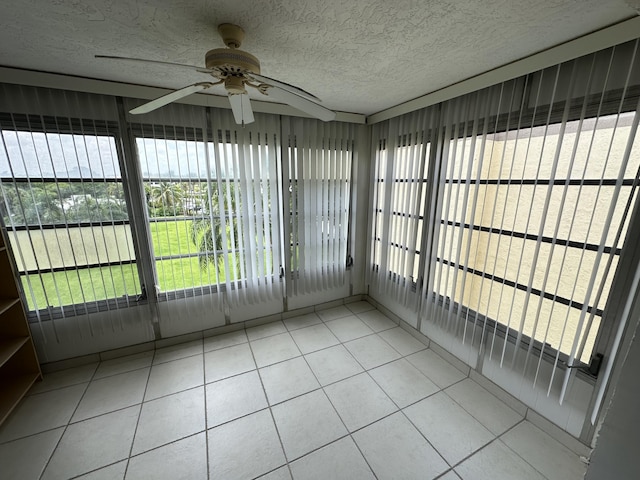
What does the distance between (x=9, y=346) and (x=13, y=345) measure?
20 millimetres

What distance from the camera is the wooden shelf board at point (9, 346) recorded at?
172 centimetres

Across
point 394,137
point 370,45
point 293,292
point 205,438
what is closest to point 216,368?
point 205,438

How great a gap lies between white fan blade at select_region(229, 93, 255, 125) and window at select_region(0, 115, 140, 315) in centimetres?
125

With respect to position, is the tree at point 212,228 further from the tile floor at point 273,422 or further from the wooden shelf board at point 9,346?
the wooden shelf board at point 9,346

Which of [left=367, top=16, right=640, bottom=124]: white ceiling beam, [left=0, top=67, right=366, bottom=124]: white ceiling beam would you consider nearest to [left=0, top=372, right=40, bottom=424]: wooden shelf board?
[left=0, top=67, right=366, bottom=124]: white ceiling beam

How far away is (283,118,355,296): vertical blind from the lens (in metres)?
2.61

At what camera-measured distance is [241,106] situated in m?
1.38

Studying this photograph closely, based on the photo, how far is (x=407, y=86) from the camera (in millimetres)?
1933

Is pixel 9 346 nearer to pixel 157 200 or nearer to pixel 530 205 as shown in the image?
pixel 157 200

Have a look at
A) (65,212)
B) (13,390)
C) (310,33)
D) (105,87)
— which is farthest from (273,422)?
(105,87)

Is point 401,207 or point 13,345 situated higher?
point 401,207

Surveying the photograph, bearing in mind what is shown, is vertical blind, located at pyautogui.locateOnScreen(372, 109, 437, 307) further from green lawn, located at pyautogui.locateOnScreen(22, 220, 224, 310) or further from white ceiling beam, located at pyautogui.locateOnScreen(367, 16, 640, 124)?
green lawn, located at pyautogui.locateOnScreen(22, 220, 224, 310)

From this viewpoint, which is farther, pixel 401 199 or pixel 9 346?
pixel 401 199

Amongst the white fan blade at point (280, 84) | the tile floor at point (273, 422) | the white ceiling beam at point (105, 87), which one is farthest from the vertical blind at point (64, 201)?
the white fan blade at point (280, 84)
